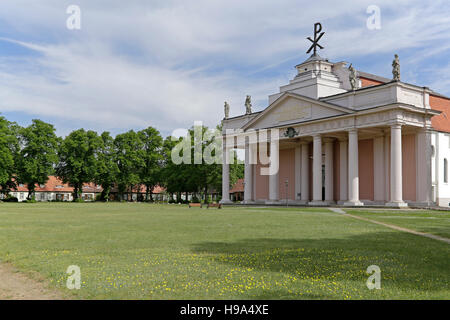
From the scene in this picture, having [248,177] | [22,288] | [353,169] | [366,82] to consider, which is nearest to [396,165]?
[353,169]

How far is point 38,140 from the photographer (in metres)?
79.9

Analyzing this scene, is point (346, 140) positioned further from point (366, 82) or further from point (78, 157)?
point (78, 157)

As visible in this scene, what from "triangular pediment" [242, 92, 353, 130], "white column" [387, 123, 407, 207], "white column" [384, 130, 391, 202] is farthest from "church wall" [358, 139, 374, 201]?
"white column" [387, 123, 407, 207]

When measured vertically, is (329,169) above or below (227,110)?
below

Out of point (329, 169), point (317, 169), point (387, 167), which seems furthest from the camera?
point (329, 169)

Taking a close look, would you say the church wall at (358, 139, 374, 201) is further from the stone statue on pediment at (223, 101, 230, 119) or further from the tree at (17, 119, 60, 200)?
the tree at (17, 119, 60, 200)

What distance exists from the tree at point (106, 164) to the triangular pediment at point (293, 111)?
39.0 meters

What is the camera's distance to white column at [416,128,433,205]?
4281 cm

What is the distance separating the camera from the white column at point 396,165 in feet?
135

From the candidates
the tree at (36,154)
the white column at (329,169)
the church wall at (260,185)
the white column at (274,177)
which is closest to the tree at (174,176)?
the church wall at (260,185)

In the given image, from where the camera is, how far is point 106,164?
89438 mm

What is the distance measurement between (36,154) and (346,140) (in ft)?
187
